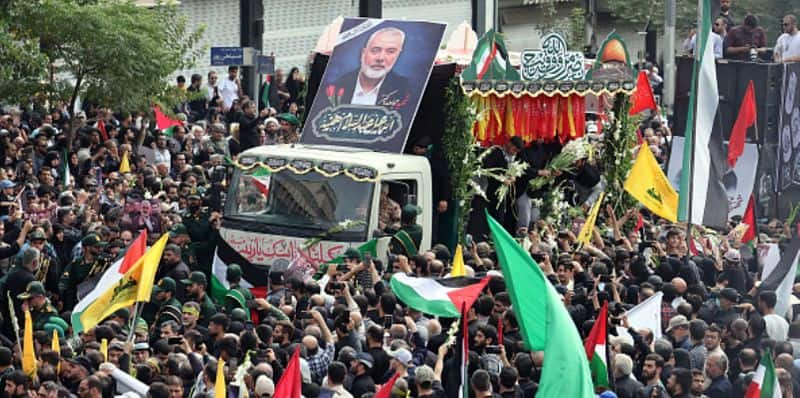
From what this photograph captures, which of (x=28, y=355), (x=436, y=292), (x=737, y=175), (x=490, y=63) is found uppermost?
(x=490, y=63)

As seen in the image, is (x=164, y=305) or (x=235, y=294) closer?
(x=164, y=305)

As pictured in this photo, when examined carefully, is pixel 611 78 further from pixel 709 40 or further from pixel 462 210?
pixel 709 40

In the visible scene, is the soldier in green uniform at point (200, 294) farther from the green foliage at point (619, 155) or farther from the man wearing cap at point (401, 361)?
the green foliage at point (619, 155)

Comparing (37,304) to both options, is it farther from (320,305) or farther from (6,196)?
Answer: (6,196)

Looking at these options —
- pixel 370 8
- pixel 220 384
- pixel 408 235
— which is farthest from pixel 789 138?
pixel 370 8

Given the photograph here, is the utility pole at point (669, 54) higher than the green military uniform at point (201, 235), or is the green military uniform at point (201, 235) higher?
the utility pole at point (669, 54)

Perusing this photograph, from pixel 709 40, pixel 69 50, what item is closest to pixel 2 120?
pixel 69 50

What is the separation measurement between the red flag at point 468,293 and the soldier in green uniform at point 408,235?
16.3 ft

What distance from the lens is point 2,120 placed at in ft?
85.7

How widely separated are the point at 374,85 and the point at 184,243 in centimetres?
302

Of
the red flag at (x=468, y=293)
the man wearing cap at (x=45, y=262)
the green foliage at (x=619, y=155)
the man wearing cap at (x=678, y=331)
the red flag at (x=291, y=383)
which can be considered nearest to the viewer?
the red flag at (x=291, y=383)

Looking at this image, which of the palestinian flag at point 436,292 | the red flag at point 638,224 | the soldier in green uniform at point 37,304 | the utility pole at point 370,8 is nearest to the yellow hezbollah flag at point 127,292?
the soldier in green uniform at point 37,304

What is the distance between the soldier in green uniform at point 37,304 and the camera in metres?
17.5

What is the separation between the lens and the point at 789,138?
2266 cm
